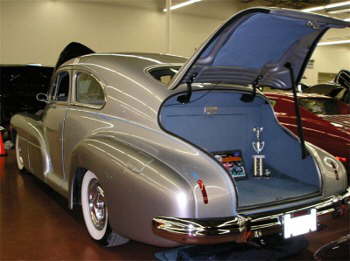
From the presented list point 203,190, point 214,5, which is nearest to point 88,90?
point 203,190

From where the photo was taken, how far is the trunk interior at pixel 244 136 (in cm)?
321

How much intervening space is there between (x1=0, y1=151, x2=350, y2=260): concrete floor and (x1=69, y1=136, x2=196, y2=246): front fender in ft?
1.82

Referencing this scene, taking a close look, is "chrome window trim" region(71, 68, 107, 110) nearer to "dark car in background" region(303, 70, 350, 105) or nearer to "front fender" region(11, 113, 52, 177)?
"front fender" region(11, 113, 52, 177)

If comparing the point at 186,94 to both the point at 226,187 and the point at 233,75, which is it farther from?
the point at 226,187

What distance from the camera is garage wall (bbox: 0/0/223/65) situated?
40.2 ft

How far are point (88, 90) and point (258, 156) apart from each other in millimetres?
1707

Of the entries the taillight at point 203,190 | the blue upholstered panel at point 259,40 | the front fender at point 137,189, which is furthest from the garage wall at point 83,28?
the taillight at point 203,190

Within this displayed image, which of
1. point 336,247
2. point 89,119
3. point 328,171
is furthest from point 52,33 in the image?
point 336,247

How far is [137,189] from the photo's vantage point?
99.3 inches

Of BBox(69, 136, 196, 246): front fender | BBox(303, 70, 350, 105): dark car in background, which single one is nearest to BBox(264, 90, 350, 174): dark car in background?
BBox(303, 70, 350, 105): dark car in background

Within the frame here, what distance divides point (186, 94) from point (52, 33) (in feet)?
36.6

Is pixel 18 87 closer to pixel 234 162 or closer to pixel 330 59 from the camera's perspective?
pixel 234 162

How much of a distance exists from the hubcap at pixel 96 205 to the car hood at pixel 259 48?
3.56 feet

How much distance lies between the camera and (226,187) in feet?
8.18
